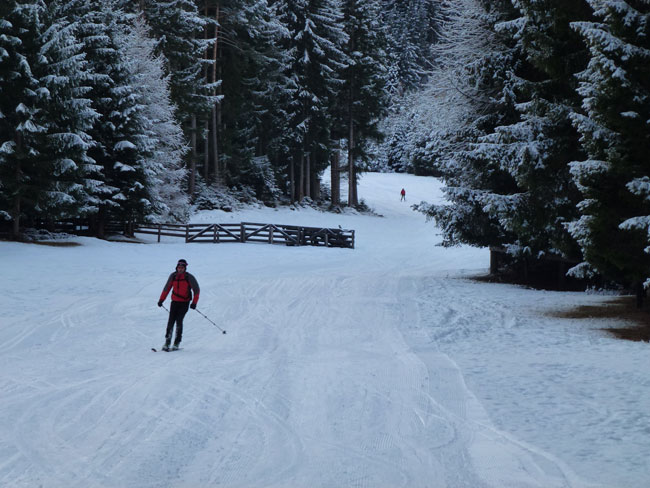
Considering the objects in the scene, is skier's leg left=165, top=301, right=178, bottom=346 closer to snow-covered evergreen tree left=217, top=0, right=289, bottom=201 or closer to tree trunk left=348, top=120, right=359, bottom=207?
snow-covered evergreen tree left=217, top=0, right=289, bottom=201

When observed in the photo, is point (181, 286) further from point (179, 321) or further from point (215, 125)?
point (215, 125)

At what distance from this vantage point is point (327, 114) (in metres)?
49.2

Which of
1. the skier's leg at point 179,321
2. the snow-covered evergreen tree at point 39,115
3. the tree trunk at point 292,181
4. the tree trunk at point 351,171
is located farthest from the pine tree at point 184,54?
the skier's leg at point 179,321

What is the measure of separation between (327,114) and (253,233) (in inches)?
679

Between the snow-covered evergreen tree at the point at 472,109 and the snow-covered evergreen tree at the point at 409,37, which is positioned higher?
the snow-covered evergreen tree at the point at 409,37

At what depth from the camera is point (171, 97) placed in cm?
3775

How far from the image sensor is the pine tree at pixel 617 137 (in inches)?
449

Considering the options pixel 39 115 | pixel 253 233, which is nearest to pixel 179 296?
pixel 39 115

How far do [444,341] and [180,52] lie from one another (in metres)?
32.0

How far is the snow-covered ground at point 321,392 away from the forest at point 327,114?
254 cm

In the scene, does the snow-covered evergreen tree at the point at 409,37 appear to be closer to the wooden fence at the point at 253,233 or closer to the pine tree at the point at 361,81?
the pine tree at the point at 361,81

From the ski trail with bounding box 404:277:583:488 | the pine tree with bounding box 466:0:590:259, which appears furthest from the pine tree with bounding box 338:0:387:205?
the ski trail with bounding box 404:277:583:488

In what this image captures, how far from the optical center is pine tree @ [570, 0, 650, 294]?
11406 mm

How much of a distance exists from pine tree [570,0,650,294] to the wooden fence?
24414 mm
